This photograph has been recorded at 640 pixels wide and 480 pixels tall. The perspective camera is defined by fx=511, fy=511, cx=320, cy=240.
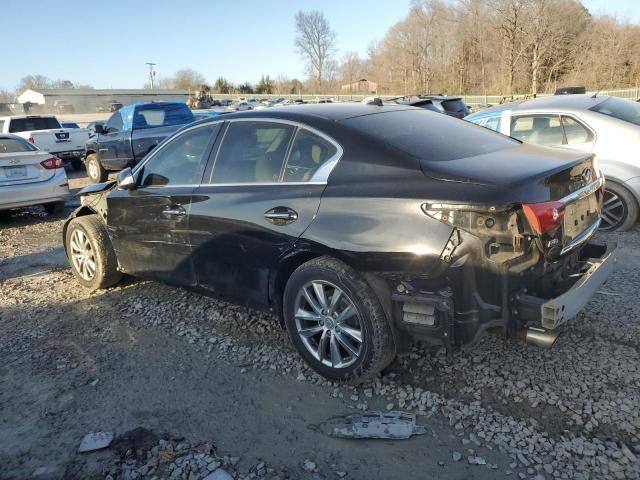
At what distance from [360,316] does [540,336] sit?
3.30 feet

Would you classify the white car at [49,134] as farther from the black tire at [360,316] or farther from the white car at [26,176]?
the black tire at [360,316]

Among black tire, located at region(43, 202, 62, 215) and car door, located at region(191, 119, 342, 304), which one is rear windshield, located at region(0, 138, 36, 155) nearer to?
black tire, located at region(43, 202, 62, 215)

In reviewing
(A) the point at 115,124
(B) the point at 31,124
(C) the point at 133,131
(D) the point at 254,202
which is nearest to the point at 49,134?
(B) the point at 31,124

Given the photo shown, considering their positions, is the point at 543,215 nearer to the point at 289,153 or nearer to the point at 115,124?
the point at 289,153

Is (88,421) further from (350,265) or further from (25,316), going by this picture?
(25,316)

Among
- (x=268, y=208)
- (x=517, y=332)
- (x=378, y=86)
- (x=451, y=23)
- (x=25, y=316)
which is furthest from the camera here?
(x=378, y=86)

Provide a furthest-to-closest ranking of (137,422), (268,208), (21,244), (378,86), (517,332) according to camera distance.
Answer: (378,86) < (21,244) < (268,208) < (137,422) < (517,332)

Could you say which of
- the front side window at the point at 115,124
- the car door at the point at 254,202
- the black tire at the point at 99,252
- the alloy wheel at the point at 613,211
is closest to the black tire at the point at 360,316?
the car door at the point at 254,202

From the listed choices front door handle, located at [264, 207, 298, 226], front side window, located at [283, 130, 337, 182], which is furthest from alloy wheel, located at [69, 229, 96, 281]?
front side window, located at [283, 130, 337, 182]

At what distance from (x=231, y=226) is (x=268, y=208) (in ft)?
1.26

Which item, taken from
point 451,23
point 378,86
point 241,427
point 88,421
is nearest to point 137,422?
point 88,421

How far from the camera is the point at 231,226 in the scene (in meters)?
3.70

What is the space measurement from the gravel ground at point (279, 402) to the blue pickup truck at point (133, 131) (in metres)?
8.19

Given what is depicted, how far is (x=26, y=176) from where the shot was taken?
8672 millimetres
